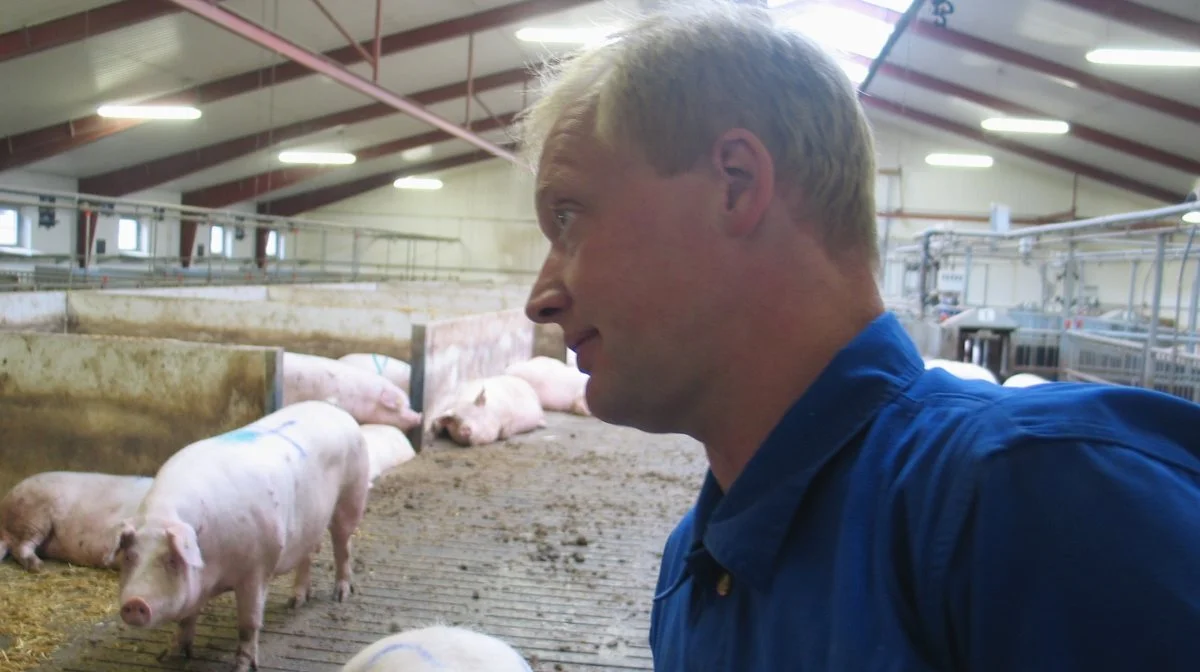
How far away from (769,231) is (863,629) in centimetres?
36

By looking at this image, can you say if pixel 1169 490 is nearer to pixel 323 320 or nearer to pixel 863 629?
pixel 863 629

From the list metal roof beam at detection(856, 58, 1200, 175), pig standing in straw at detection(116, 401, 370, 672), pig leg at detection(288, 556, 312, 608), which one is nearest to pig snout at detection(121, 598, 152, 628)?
pig standing in straw at detection(116, 401, 370, 672)

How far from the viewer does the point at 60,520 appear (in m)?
4.00

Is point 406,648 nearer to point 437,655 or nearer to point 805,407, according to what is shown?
point 437,655

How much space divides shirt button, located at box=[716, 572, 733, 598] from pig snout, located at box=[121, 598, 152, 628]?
2.27 metres

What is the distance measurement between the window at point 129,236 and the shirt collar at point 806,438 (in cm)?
2046

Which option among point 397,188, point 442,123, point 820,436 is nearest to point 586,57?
point 820,436

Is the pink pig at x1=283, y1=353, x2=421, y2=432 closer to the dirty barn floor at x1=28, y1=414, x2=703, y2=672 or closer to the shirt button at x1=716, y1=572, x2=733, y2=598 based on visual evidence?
the dirty barn floor at x1=28, y1=414, x2=703, y2=672

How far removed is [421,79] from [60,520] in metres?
13.6

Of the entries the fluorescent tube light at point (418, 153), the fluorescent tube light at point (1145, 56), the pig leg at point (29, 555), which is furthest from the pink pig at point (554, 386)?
the fluorescent tube light at point (418, 153)

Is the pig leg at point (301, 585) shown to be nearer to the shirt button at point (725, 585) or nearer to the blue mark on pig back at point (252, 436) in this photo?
the blue mark on pig back at point (252, 436)

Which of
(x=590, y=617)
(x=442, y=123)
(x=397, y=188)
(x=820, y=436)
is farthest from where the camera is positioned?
(x=397, y=188)

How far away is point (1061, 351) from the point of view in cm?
764

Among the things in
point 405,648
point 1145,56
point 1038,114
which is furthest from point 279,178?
point 405,648
